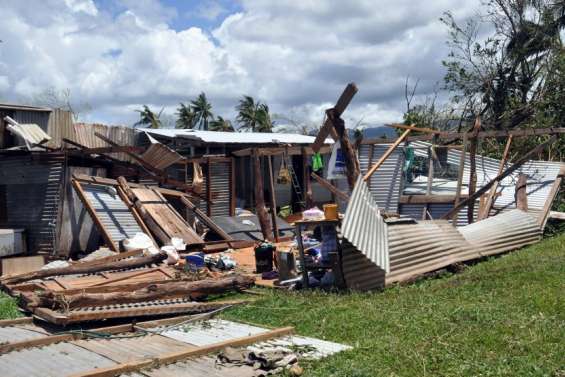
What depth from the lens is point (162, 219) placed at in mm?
13516

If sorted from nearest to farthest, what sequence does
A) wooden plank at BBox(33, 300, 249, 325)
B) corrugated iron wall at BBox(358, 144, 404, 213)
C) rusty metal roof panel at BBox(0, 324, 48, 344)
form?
rusty metal roof panel at BBox(0, 324, 48, 344) → wooden plank at BBox(33, 300, 249, 325) → corrugated iron wall at BBox(358, 144, 404, 213)

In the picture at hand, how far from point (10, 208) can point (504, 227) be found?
10.6 metres

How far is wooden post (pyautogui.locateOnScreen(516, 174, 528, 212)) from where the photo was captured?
12.6 metres

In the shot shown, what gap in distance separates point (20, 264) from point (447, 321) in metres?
8.91

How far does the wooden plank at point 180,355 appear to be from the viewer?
4949mm

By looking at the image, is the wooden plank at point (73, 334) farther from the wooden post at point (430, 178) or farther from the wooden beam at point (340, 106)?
the wooden post at point (430, 178)

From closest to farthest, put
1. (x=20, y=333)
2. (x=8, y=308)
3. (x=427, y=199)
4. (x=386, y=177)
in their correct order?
(x=20, y=333), (x=8, y=308), (x=427, y=199), (x=386, y=177)

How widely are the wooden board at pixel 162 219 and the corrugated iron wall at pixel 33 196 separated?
5.81 ft

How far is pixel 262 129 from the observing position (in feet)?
138

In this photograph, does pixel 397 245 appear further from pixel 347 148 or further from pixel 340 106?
pixel 340 106

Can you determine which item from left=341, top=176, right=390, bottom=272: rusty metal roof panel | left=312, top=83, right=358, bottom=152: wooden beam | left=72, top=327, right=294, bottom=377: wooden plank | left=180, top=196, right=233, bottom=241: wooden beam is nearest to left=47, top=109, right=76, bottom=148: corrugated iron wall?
left=180, top=196, right=233, bottom=241: wooden beam

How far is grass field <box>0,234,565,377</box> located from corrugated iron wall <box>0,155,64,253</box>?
4340 mm

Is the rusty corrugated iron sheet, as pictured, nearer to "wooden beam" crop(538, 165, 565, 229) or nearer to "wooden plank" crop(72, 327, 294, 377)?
"wooden beam" crop(538, 165, 565, 229)

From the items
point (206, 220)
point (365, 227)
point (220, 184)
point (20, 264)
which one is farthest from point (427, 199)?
point (20, 264)
